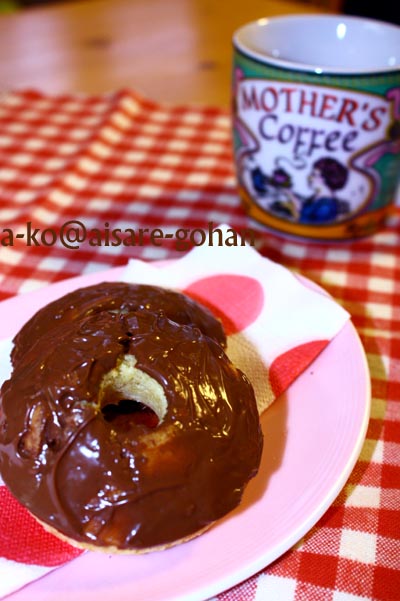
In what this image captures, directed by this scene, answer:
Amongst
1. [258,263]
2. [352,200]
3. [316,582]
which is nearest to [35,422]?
[316,582]

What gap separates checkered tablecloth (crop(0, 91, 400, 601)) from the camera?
60 centimetres

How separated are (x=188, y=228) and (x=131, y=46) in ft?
2.74

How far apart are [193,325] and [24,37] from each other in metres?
1.33

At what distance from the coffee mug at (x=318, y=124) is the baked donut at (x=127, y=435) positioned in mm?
424

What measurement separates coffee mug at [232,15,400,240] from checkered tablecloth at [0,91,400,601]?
0.07m

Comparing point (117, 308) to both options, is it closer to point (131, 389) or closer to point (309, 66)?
point (131, 389)

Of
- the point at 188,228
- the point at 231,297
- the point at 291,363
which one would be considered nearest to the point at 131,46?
the point at 188,228

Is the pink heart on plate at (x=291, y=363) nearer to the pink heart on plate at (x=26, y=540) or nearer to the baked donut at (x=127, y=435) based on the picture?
the baked donut at (x=127, y=435)

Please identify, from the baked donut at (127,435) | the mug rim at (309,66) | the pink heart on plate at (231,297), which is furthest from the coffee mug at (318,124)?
the baked donut at (127,435)

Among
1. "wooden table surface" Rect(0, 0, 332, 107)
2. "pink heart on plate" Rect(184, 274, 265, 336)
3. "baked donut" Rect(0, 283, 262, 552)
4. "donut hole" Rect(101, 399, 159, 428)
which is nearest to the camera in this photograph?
"baked donut" Rect(0, 283, 262, 552)

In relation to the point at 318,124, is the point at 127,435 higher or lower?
lower

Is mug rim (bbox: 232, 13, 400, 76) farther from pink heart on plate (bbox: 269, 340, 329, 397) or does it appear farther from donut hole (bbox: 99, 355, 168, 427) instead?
donut hole (bbox: 99, 355, 168, 427)

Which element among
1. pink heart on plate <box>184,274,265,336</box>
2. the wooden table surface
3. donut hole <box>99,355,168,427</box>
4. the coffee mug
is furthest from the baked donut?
the wooden table surface

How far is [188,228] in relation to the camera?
1.13 m
